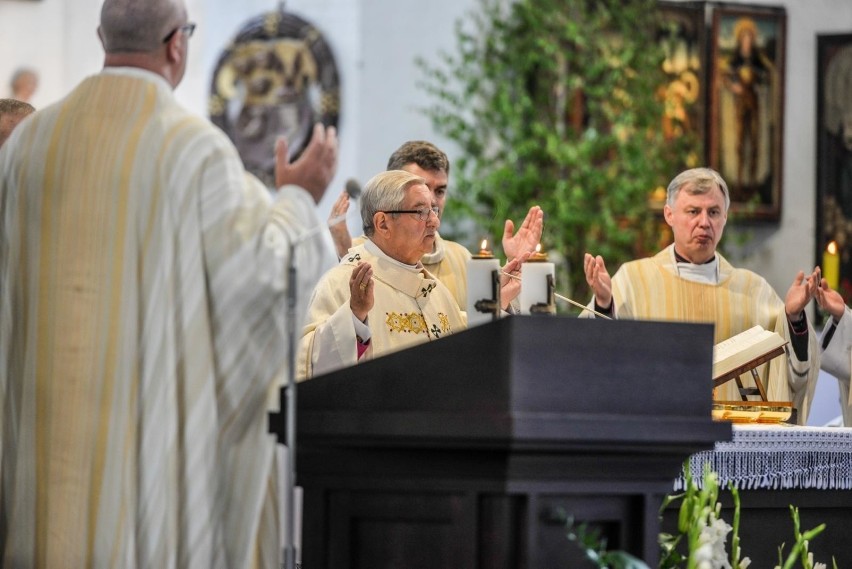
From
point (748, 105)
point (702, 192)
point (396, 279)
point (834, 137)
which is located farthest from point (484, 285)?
point (834, 137)

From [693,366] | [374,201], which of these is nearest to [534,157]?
[374,201]

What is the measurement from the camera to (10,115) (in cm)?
543

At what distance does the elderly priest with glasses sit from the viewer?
5.69 metres

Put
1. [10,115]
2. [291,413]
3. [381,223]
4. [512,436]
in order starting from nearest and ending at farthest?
[512,436] → [291,413] → [10,115] → [381,223]

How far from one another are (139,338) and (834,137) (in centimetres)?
1048

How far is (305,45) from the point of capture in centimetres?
1298

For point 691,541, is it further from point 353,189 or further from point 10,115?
point 10,115

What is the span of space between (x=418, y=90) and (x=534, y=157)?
1.12 metres

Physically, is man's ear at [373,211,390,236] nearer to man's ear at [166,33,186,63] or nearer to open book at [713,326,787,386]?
open book at [713,326,787,386]

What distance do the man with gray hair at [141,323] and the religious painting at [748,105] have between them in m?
9.69

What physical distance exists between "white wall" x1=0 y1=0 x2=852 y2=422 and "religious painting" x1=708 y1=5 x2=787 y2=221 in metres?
0.17

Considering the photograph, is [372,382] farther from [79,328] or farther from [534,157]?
[534,157]

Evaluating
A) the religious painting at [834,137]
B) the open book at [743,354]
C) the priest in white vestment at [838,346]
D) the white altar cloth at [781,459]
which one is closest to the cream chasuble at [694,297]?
the priest in white vestment at [838,346]

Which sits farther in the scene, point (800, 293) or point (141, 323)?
point (800, 293)
